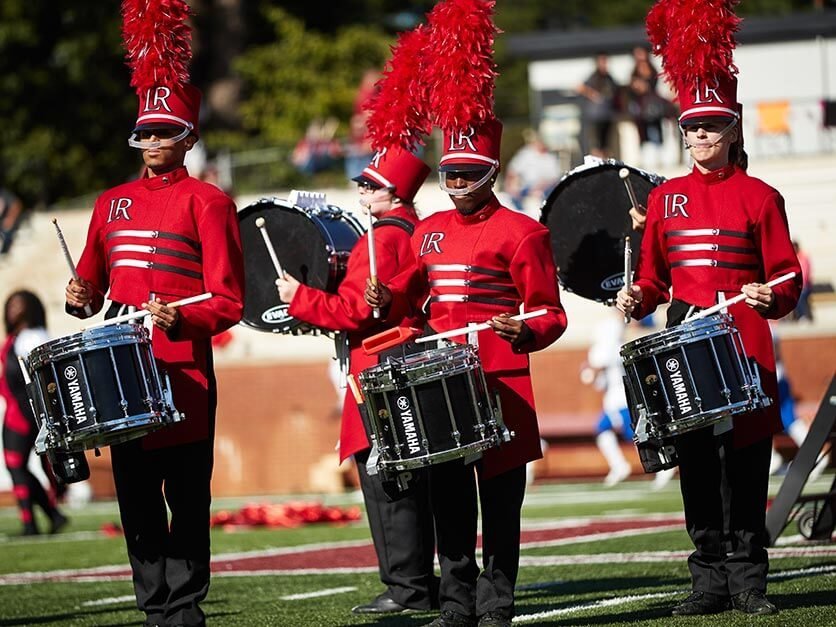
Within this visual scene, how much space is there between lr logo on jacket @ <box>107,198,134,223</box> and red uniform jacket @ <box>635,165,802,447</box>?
2010 mm

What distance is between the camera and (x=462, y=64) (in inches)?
266

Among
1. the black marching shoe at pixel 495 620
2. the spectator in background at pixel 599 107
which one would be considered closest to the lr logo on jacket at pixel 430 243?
the black marching shoe at pixel 495 620

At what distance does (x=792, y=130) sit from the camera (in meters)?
24.1

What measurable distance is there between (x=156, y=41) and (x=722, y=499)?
280cm

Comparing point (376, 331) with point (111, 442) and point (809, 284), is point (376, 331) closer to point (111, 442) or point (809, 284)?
point (111, 442)

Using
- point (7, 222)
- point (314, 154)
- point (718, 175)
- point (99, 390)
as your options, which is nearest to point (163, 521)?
point (99, 390)

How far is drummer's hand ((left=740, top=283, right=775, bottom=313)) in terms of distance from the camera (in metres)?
6.43

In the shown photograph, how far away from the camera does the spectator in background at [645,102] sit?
2147 centimetres

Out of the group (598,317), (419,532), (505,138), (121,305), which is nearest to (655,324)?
Answer: (598,317)

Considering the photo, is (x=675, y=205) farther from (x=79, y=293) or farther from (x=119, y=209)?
(x=79, y=293)

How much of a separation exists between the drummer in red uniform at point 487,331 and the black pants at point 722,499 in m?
0.64

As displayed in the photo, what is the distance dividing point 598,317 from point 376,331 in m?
A: 14.0

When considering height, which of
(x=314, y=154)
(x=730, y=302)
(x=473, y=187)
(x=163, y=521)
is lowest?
(x=163, y=521)

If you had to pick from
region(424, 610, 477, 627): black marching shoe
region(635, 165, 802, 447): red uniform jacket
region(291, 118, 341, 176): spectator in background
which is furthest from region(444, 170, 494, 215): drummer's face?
region(291, 118, 341, 176): spectator in background
